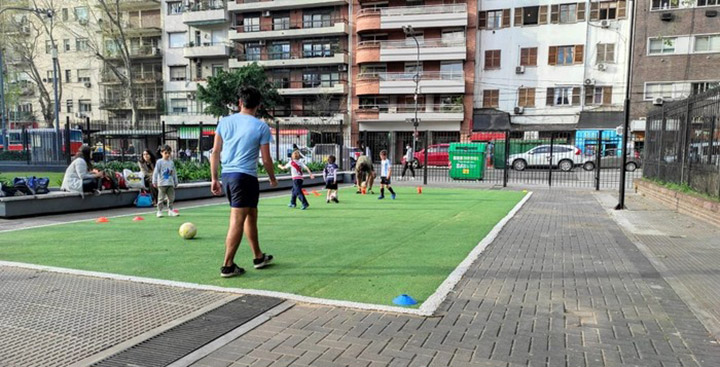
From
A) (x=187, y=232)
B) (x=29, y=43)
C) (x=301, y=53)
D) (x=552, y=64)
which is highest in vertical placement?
(x=29, y=43)

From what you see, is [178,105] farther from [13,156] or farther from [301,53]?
[13,156]

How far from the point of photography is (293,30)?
45125 mm

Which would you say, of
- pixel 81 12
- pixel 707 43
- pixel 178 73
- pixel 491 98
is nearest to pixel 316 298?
pixel 491 98

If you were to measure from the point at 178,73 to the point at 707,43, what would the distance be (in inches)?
1840

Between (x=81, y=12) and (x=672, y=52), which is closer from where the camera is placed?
(x=672, y=52)

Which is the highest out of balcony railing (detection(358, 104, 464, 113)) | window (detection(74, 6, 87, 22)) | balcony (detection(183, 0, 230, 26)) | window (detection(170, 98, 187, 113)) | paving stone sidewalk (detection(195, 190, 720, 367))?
window (detection(74, 6, 87, 22))

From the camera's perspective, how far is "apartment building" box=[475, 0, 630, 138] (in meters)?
37.7

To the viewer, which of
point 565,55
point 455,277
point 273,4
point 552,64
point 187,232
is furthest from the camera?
point 273,4

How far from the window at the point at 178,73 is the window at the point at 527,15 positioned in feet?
108

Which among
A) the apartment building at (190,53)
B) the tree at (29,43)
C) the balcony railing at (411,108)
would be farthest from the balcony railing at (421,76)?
the tree at (29,43)

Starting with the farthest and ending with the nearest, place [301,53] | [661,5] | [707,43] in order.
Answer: [301,53] < [661,5] < [707,43]

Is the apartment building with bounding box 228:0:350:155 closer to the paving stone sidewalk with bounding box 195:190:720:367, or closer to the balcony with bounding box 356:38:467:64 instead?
the balcony with bounding box 356:38:467:64

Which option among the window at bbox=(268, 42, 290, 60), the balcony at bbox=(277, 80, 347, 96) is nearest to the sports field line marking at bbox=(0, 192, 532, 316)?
the balcony at bbox=(277, 80, 347, 96)

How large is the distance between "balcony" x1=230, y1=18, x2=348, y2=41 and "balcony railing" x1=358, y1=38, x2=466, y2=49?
271 cm
